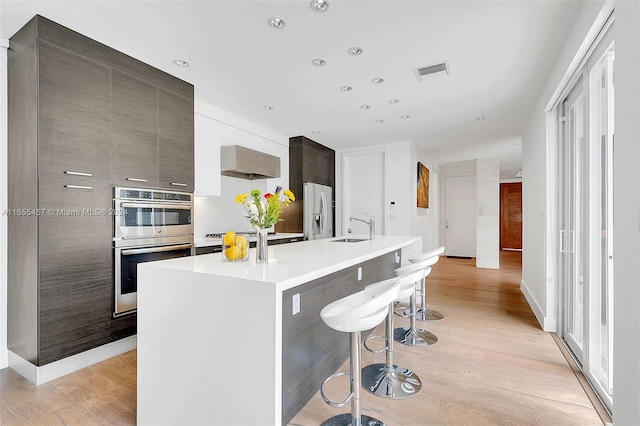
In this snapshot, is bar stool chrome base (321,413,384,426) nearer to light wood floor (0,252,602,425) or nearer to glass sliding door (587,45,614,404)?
light wood floor (0,252,602,425)

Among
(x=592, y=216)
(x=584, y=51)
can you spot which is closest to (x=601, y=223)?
(x=592, y=216)

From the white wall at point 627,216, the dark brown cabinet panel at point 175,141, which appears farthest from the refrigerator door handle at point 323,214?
the white wall at point 627,216

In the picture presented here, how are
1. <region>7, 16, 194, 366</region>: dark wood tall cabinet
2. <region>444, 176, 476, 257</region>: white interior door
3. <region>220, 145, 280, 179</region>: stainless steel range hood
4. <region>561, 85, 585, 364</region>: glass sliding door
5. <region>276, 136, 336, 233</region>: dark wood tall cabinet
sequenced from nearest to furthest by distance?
<region>7, 16, 194, 366</region>: dark wood tall cabinet, <region>561, 85, 585, 364</region>: glass sliding door, <region>220, 145, 280, 179</region>: stainless steel range hood, <region>276, 136, 336, 233</region>: dark wood tall cabinet, <region>444, 176, 476, 257</region>: white interior door

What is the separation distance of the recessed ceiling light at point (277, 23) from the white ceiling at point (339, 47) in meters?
0.04

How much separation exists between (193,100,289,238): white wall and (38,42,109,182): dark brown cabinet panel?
1.26 metres

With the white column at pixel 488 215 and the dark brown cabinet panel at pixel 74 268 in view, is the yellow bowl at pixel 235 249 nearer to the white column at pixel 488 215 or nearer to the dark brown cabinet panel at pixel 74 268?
the dark brown cabinet panel at pixel 74 268

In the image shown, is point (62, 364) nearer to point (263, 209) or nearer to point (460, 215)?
point (263, 209)

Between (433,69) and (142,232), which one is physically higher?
(433,69)

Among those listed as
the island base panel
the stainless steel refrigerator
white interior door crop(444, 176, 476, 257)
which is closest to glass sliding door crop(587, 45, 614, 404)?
the island base panel

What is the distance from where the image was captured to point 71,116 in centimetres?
232

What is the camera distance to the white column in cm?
693

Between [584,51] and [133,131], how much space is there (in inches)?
138

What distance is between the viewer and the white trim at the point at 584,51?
173 centimetres

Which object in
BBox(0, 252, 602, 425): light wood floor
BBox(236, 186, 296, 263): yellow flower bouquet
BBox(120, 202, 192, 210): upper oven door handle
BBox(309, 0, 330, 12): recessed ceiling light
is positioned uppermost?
BBox(309, 0, 330, 12): recessed ceiling light
